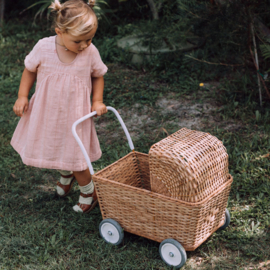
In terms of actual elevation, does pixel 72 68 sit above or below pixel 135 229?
above

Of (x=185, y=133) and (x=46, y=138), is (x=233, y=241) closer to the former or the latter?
(x=185, y=133)

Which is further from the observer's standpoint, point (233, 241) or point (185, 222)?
point (233, 241)

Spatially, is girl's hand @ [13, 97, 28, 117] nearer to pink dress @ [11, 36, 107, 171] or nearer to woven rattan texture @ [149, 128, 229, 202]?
pink dress @ [11, 36, 107, 171]

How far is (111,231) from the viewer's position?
7.88ft

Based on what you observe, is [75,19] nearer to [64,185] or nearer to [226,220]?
[64,185]

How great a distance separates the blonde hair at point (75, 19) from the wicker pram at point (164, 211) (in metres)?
0.59

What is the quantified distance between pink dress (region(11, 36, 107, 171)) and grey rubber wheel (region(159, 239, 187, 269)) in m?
0.77

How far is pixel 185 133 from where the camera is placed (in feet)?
7.67

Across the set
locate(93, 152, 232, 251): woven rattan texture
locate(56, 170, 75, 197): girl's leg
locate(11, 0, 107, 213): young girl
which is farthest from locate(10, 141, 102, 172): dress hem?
locate(56, 170, 75, 197): girl's leg

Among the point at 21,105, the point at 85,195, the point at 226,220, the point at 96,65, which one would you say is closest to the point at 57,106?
the point at 21,105

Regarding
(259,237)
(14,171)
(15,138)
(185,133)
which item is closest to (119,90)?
(14,171)

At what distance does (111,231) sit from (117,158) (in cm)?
112

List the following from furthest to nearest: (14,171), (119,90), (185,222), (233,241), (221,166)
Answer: (119,90)
(14,171)
(233,241)
(221,166)
(185,222)

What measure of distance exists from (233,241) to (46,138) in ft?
4.66
